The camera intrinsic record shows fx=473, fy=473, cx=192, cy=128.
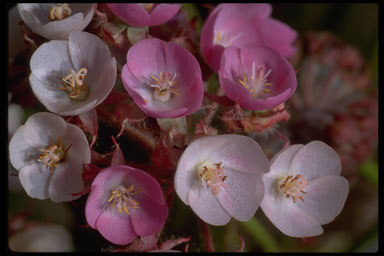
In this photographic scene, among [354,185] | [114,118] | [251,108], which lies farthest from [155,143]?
[354,185]

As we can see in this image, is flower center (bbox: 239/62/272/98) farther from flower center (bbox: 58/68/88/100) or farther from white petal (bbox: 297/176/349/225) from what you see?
flower center (bbox: 58/68/88/100)

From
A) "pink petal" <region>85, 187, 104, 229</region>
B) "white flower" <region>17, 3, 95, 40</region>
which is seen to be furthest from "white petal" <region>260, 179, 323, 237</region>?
"white flower" <region>17, 3, 95, 40</region>

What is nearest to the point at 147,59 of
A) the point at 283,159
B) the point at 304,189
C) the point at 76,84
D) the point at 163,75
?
the point at 163,75

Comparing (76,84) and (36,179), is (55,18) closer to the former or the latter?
(76,84)

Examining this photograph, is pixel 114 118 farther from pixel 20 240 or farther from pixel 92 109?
pixel 20 240

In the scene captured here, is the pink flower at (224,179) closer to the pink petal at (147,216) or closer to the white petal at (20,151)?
the pink petal at (147,216)

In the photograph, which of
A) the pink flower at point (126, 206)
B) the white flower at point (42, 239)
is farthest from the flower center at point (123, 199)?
the white flower at point (42, 239)
